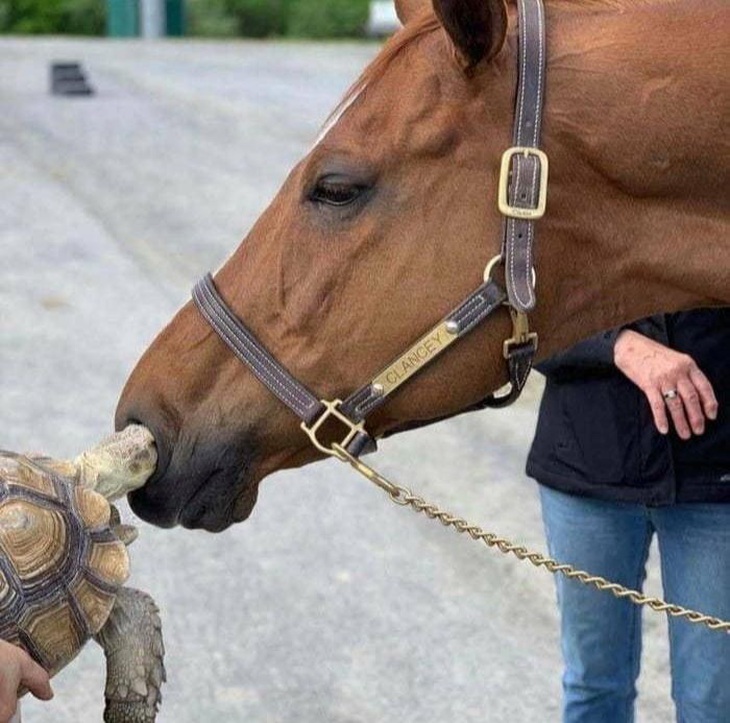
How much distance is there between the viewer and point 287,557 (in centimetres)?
479

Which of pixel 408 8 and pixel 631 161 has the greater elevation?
pixel 408 8

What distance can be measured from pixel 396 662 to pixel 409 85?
2.54 meters

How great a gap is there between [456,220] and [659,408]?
2.50 feet

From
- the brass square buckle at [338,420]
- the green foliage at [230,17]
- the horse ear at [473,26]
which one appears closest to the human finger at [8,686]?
the brass square buckle at [338,420]

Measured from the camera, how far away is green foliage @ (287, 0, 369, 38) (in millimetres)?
29188

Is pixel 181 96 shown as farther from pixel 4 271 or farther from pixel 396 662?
pixel 396 662

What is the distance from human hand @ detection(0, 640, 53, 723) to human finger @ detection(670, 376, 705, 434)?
1300 mm

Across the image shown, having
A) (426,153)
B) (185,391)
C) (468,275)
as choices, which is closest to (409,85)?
(426,153)

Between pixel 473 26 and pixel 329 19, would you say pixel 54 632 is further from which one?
pixel 329 19

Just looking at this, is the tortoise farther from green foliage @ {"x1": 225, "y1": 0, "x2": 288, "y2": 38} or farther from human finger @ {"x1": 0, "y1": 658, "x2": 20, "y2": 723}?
green foliage @ {"x1": 225, "y1": 0, "x2": 288, "y2": 38}

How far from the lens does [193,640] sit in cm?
420

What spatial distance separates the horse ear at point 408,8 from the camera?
7.00 ft

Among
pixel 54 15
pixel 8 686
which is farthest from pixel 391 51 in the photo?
pixel 54 15

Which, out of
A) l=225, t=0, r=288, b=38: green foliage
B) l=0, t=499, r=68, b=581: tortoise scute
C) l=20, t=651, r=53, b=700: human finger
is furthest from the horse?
l=225, t=0, r=288, b=38: green foliage
